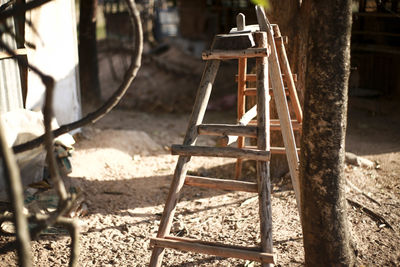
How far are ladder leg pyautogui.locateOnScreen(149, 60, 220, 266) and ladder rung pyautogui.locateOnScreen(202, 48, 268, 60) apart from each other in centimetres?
7

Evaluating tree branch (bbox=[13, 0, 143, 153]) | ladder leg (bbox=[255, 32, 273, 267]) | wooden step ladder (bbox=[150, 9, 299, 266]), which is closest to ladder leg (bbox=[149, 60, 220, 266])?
wooden step ladder (bbox=[150, 9, 299, 266])

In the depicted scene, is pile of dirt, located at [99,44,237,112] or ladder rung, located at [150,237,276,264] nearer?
ladder rung, located at [150,237,276,264]

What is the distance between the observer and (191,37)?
1391cm

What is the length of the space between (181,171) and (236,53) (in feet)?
3.24

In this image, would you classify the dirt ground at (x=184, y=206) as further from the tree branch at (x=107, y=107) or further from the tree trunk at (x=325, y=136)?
the tree branch at (x=107, y=107)

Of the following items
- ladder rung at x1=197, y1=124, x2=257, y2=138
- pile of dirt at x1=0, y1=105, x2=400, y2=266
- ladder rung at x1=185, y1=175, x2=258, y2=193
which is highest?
ladder rung at x1=197, y1=124, x2=257, y2=138

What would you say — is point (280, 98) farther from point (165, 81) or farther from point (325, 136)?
point (165, 81)

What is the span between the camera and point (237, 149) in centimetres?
285

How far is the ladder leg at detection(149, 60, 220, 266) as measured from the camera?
2.79m

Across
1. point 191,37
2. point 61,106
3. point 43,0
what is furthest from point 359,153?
point 191,37

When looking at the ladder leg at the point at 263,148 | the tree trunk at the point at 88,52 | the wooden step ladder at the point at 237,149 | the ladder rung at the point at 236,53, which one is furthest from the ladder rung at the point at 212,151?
the tree trunk at the point at 88,52

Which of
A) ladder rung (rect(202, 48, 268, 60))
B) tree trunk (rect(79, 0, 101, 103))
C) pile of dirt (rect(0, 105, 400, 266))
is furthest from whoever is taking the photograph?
tree trunk (rect(79, 0, 101, 103))

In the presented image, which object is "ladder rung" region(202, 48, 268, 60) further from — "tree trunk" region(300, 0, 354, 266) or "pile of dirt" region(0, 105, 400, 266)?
"pile of dirt" region(0, 105, 400, 266)

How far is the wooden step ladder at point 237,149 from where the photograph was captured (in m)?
2.64
